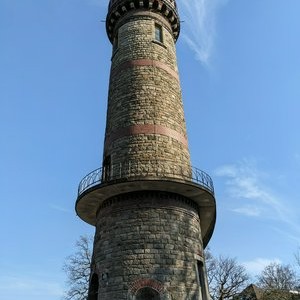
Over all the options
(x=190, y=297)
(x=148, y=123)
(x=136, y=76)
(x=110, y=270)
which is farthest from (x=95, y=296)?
(x=136, y=76)

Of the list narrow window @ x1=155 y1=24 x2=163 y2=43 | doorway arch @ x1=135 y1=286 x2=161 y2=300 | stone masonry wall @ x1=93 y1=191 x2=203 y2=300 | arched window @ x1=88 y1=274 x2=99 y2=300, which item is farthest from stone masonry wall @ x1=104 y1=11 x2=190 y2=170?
doorway arch @ x1=135 y1=286 x2=161 y2=300

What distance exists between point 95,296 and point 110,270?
181 centimetres

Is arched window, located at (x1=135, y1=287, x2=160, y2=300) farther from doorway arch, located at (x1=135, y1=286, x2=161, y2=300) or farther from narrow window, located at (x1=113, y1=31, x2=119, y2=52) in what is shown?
narrow window, located at (x1=113, y1=31, x2=119, y2=52)

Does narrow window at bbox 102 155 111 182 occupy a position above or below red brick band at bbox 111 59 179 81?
below

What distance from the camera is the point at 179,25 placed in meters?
20.6

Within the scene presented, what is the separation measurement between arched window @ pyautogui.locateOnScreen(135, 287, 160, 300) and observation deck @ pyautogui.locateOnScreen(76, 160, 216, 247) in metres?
3.55

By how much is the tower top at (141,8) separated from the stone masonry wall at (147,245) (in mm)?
10758

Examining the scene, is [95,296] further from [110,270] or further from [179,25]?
[179,25]

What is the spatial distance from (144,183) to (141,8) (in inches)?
417

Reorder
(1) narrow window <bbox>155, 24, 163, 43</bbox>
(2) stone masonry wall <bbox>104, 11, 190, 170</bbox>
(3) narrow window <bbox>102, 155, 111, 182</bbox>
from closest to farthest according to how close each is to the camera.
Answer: (3) narrow window <bbox>102, 155, 111, 182</bbox> < (2) stone masonry wall <bbox>104, 11, 190, 170</bbox> < (1) narrow window <bbox>155, 24, 163, 43</bbox>

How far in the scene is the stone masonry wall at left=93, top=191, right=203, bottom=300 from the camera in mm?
11664

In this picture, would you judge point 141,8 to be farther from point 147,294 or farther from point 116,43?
point 147,294

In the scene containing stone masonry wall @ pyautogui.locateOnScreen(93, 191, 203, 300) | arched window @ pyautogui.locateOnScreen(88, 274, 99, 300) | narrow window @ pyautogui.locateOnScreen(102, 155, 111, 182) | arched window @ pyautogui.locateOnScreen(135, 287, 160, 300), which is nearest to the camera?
arched window @ pyautogui.locateOnScreen(135, 287, 160, 300)

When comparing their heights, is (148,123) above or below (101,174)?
above
